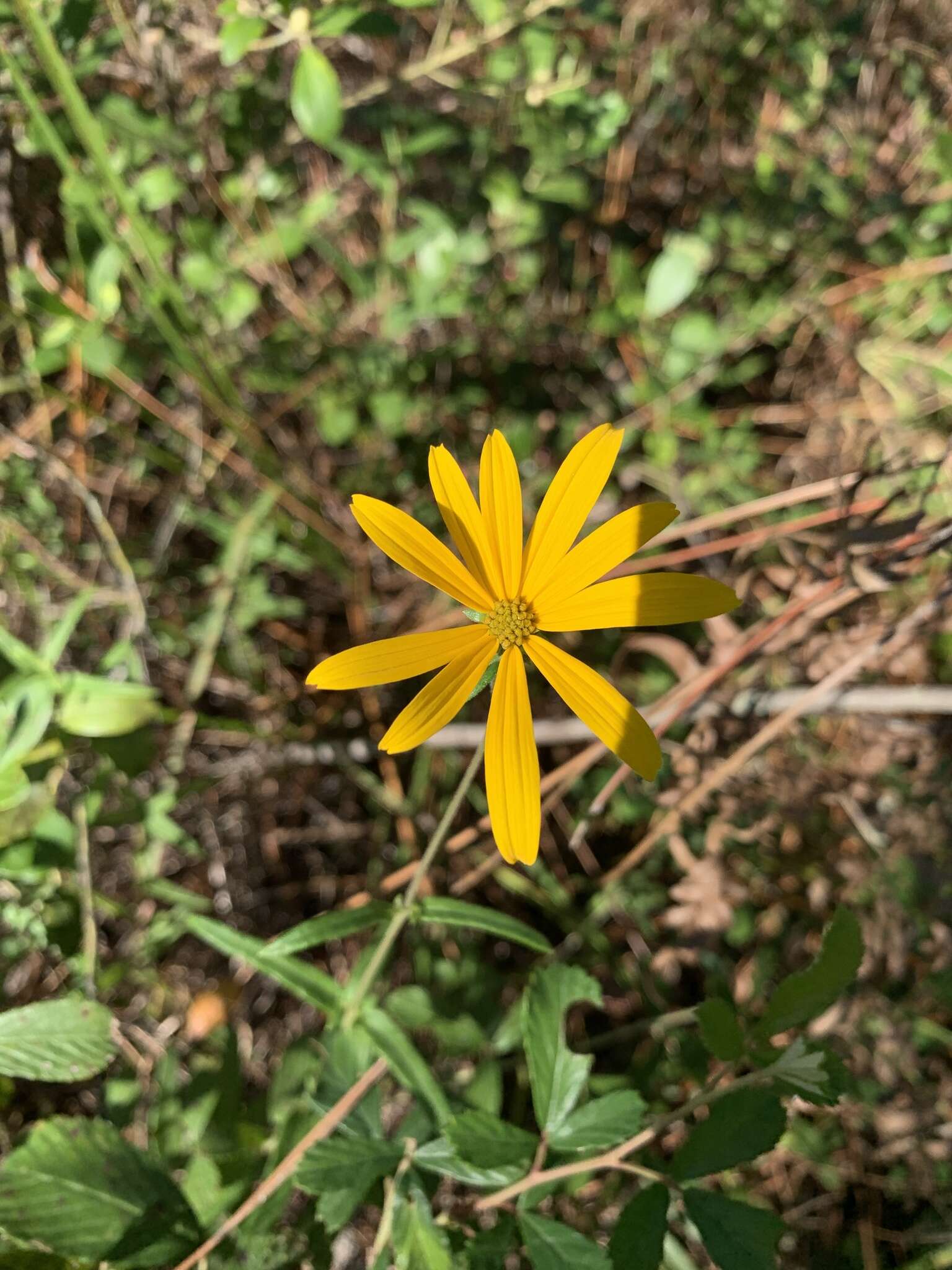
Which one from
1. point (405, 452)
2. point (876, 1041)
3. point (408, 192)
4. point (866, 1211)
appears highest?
point (408, 192)

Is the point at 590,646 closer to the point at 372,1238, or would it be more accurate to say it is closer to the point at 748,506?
the point at 748,506

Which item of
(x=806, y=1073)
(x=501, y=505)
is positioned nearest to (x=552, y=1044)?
(x=806, y=1073)

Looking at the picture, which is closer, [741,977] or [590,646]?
[741,977]

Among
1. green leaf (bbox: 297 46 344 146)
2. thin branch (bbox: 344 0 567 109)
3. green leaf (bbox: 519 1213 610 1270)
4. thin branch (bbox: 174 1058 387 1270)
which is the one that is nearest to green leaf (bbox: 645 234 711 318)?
thin branch (bbox: 344 0 567 109)

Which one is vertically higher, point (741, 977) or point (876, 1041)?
point (741, 977)

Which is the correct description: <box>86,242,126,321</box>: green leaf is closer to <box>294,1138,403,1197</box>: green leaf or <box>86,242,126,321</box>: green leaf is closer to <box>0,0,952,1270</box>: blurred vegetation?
<box>0,0,952,1270</box>: blurred vegetation

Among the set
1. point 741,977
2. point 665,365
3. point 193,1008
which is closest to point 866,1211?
point 741,977
